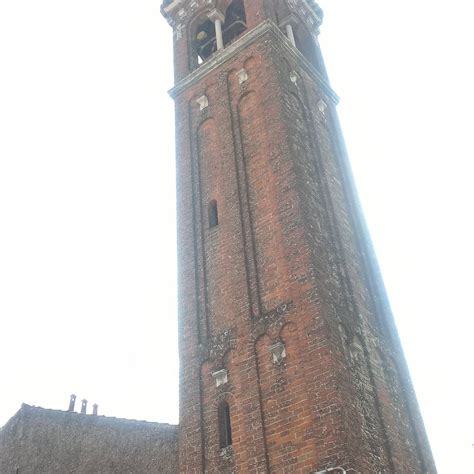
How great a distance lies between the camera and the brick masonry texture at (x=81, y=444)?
16.7m

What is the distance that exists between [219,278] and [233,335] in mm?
1683

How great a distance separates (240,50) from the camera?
18.7 m

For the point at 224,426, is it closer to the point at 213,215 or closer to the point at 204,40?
the point at 213,215

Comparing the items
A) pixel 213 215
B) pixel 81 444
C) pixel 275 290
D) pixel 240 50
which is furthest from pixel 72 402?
pixel 240 50

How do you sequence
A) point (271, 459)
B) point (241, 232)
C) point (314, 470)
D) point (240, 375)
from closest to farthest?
point (314, 470), point (271, 459), point (240, 375), point (241, 232)

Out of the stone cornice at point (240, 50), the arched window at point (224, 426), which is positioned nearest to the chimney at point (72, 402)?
the arched window at point (224, 426)

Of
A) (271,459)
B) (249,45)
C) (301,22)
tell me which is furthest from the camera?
(301,22)

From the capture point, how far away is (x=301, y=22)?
22516 millimetres

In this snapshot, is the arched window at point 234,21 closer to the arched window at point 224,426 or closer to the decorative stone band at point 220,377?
the decorative stone band at point 220,377

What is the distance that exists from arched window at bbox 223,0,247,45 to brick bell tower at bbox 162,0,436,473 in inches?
72.8

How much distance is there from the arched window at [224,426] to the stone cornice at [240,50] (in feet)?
35.6

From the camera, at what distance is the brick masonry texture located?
54.7ft

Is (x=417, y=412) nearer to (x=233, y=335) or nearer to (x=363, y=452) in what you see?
(x=363, y=452)

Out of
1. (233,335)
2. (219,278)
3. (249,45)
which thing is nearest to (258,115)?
(249,45)
